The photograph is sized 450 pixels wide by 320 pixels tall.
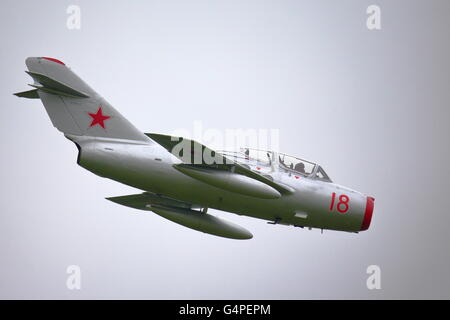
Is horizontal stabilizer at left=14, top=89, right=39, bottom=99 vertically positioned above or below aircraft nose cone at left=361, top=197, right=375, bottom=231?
above

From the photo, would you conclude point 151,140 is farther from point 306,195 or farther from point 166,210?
point 306,195

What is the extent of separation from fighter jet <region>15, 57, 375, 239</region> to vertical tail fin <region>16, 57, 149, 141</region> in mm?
29

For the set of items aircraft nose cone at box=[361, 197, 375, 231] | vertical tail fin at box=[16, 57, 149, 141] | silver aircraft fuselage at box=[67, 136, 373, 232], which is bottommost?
aircraft nose cone at box=[361, 197, 375, 231]

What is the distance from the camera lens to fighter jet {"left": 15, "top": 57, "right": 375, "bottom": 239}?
16984 mm

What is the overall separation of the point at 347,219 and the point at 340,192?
0.89m

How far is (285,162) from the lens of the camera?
18938 mm

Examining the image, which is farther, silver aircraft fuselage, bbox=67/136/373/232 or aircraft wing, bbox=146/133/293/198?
silver aircraft fuselage, bbox=67/136/373/232

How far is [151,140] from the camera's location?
17828mm

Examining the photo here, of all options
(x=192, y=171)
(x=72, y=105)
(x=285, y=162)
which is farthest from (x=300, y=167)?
(x=72, y=105)

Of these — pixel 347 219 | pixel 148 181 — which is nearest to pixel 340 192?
pixel 347 219

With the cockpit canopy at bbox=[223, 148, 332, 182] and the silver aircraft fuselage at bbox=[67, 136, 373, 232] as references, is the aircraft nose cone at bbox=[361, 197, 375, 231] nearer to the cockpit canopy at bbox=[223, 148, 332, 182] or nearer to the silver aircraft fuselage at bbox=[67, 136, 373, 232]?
the silver aircraft fuselage at bbox=[67, 136, 373, 232]

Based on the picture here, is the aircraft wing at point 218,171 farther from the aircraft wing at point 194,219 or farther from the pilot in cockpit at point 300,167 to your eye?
the aircraft wing at point 194,219

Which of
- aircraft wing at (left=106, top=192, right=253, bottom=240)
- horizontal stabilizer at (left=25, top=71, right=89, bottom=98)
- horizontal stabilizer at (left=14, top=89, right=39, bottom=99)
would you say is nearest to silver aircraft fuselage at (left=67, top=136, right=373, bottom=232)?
aircraft wing at (left=106, top=192, right=253, bottom=240)

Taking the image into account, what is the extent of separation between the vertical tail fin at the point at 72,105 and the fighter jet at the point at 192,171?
0.03 meters
